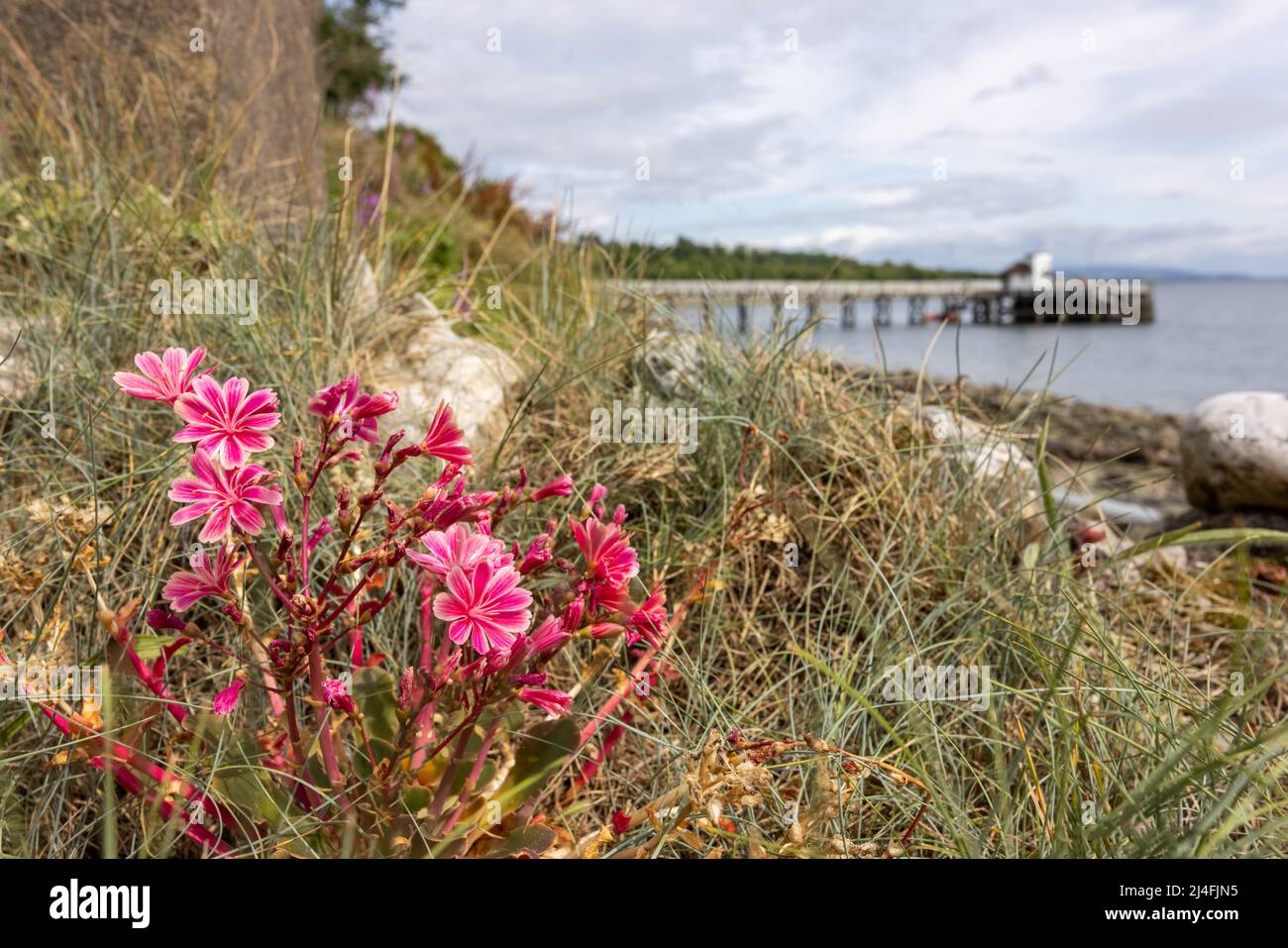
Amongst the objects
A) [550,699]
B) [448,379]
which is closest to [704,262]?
[448,379]

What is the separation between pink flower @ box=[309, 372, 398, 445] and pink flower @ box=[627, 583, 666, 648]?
Result: 52 cm

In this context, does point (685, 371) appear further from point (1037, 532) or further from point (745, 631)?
point (1037, 532)

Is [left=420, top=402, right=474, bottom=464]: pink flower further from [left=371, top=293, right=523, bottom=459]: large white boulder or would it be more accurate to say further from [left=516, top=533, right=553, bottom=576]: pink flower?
[left=371, top=293, right=523, bottom=459]: large white boulder

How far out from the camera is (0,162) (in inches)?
157

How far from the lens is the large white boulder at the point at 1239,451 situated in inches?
207

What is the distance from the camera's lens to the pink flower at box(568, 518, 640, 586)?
1444 millimetres

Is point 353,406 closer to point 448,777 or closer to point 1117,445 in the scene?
point 448,777

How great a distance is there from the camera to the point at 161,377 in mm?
1393

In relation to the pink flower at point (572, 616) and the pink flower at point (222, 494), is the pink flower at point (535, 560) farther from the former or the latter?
the pink flower at point (222, 494)

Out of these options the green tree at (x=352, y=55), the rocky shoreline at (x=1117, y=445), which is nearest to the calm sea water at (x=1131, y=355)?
the rocky shoreline at (x=1117, y=445)

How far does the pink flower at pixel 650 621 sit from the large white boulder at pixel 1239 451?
201 inches

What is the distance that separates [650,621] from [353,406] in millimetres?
609
